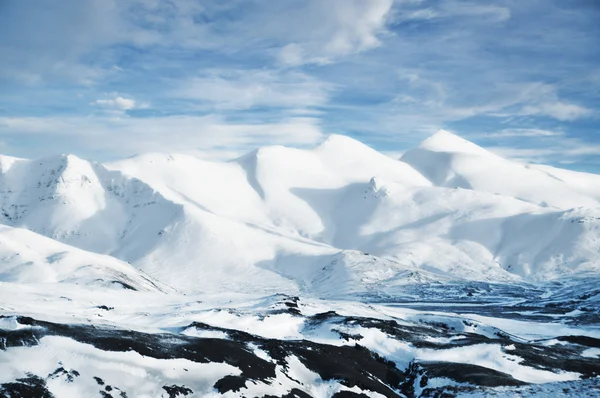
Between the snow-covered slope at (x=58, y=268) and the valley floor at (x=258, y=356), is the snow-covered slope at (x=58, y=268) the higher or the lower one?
the lower one

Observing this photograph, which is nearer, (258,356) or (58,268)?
(258,356)

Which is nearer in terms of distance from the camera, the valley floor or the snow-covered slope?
the valley floor

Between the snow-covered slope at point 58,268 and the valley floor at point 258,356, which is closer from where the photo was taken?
the valley floor at point 258,356

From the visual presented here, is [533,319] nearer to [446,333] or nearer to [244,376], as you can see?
[446,333]

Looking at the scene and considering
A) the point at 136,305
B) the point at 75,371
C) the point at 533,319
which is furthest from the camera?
the point at 533,319

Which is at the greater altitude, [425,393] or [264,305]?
[425,393]

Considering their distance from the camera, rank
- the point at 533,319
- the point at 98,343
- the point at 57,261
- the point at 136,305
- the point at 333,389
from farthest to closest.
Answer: the point at 57,261, the point at 533,319, the point at 136,305, the point at 333,389, the point at 98,343

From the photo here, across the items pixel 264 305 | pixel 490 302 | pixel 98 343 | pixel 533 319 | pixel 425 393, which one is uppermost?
pixel 98 343

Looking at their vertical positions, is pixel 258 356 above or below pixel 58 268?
above

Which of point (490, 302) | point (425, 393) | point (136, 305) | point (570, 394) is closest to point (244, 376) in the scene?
point (425, 393)

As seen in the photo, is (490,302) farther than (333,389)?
Yes

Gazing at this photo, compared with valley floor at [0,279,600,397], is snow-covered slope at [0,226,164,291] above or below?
below
